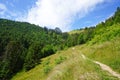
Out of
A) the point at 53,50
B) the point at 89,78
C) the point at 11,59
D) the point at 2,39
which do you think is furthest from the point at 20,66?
the point at 89,78

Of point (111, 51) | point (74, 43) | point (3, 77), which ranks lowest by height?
point (3, 77)

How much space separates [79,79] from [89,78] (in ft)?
6.51

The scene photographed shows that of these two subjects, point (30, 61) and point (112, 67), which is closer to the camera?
point (112, 67)

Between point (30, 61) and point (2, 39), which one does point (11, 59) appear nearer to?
point (30, 61)

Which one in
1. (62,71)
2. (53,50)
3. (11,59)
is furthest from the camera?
(53,50)

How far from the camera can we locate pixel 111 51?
127 feet

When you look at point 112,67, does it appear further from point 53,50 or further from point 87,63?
point 53,50

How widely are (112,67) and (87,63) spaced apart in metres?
5.31

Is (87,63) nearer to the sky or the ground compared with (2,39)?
nearer to the ground

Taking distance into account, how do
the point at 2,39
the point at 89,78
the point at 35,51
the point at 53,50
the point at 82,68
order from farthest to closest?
the point at 2,39 → the point at 53,50 → the point at 35,51 → the point at 82,68 → the point at 89,78

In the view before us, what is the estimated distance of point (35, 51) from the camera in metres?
93.1

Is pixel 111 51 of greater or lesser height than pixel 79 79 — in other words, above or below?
above

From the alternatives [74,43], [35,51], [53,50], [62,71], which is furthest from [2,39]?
[62,71]

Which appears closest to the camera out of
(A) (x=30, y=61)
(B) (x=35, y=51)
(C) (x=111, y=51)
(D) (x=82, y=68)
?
(D) (x=82, y=68)
